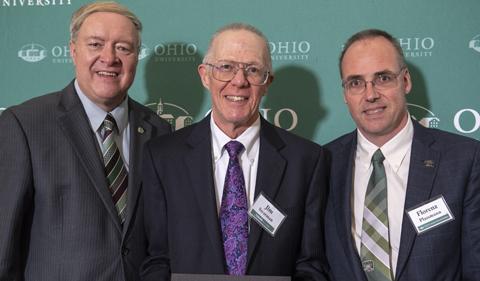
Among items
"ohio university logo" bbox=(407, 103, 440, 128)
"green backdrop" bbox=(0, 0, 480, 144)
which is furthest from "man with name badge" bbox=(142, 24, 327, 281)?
"ohio university logo" bbox=(407, 103, 440, 128)

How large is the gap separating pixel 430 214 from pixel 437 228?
0.05 metres

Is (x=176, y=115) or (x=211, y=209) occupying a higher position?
(x=176, y=115)

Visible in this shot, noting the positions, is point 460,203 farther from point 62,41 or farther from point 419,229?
point 62,41

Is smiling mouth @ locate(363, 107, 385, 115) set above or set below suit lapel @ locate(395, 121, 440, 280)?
above

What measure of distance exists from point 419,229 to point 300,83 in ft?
3.27

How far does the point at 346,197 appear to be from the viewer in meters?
1.97

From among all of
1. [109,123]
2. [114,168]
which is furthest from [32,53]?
[114,168]

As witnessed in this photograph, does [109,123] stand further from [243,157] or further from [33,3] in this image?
[33,3]

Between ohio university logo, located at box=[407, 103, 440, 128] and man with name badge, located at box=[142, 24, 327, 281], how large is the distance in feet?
2.51

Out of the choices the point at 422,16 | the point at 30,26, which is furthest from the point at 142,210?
the point at 422,16

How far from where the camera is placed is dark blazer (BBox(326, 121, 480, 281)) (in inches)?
72.6

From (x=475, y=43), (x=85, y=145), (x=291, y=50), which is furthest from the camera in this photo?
(x=291, y=50)

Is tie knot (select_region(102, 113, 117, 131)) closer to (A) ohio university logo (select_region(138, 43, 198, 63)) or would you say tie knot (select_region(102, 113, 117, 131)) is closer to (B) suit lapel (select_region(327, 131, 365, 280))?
(A) ohio university logo (select_region(138, 43, 198, 63))

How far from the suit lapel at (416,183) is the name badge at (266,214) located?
1.44ft
